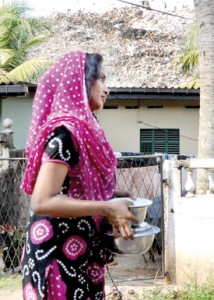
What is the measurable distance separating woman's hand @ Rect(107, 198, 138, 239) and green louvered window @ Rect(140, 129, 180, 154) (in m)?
11.1

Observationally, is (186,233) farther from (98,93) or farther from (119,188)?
(98,93)

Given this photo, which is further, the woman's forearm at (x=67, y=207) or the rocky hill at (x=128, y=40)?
the rocky hill at (x=128, y=40)

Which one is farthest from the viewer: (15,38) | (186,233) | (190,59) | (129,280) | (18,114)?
(15,38)

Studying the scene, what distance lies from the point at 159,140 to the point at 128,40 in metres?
18.8

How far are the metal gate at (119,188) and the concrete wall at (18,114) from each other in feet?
7.94

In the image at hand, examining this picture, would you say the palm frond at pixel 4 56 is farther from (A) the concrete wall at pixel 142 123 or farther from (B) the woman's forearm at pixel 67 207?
(B) the woman's forearm at pixel 67 207

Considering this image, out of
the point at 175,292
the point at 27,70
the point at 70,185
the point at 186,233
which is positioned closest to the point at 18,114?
the point at 27,70

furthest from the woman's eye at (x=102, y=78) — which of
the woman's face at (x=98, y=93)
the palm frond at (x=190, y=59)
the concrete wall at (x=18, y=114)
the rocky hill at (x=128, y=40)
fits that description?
the rocky hill at (x=128, y=40)

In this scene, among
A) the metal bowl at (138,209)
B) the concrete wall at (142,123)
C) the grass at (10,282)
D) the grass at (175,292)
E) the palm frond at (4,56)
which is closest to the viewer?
the metal bowl at (138,209)

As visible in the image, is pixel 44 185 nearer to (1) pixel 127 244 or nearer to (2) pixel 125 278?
(1) pixel 127 244

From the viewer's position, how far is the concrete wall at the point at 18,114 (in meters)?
10.5

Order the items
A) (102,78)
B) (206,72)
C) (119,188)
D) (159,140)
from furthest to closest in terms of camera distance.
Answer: (159,140)
(119,188)
(206,72)
(102,78)

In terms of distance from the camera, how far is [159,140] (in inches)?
516

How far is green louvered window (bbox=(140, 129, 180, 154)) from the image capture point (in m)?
13.1
